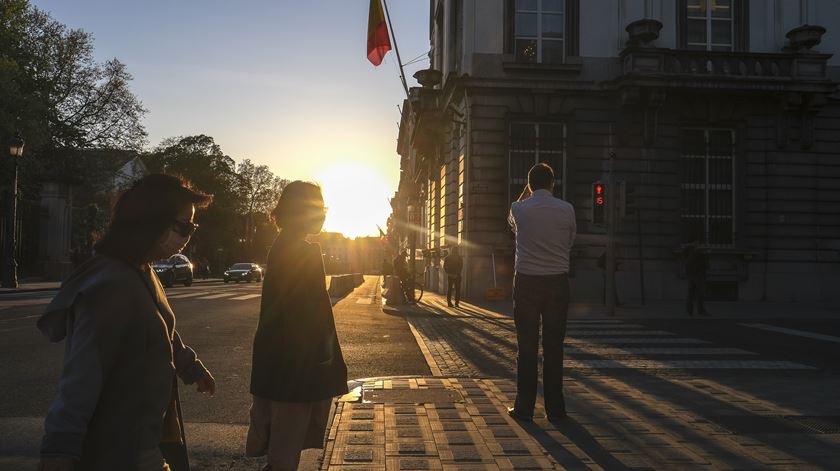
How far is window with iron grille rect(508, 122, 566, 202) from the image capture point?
71.8ft

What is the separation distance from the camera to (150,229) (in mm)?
2256

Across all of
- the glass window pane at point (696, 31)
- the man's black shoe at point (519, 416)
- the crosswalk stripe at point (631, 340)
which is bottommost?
the crosswalk stripe at point (631, 340)

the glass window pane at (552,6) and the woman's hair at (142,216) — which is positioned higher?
the glass window pane at (552,6)

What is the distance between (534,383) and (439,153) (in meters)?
23.1

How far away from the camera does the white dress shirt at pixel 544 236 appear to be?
5523 millimetres

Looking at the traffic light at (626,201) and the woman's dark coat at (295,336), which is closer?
the woman's dark coat at (295,336)

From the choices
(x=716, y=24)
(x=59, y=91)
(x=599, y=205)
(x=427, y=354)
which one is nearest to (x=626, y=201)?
(x=599, y=205)

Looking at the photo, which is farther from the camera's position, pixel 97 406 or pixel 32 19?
pixel 32 19

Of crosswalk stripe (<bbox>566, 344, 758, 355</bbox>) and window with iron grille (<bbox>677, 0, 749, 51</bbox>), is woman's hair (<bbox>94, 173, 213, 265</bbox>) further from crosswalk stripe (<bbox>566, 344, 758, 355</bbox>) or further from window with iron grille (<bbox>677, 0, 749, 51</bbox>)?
window with iron grille (<bbox>677, 0, 749, 51</bbox>)

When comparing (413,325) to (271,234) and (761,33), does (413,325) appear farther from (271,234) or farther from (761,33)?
(761,33)

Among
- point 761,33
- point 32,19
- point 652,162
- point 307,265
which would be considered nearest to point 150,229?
point 307,265

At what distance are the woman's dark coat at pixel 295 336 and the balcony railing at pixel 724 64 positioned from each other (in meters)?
19.3

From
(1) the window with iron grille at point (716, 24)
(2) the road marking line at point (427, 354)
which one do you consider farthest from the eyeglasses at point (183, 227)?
(1) the window with iron grille at point (716, 24)

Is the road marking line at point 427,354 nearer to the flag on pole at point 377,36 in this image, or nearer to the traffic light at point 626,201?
the traffic light at point 626,201
